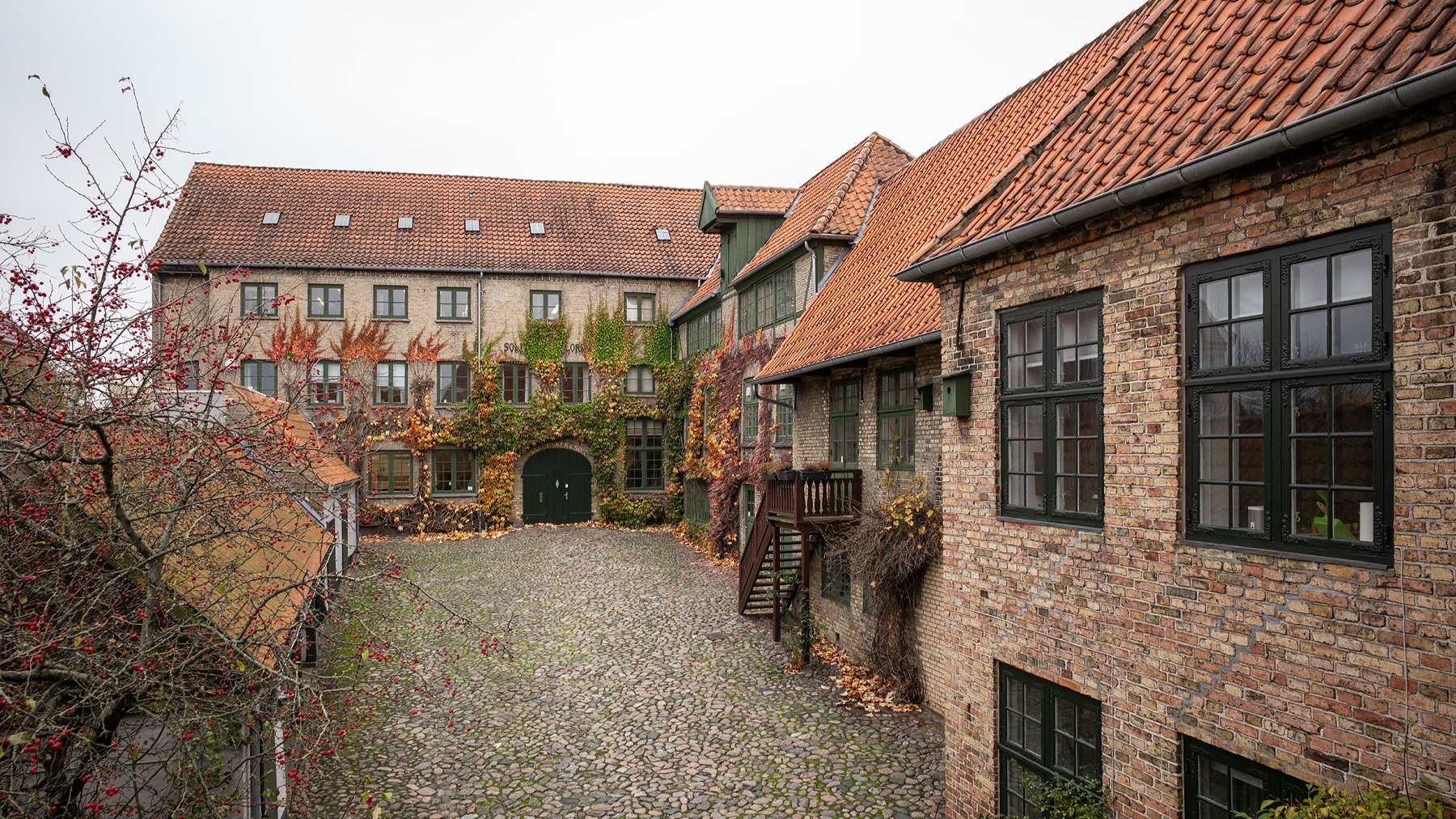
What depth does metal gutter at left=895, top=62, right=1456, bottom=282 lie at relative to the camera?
3.75m

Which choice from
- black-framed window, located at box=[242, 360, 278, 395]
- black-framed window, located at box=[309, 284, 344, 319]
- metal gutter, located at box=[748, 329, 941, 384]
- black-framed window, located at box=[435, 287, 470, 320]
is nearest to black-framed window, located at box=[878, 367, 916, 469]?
metal gutter, located at box=[748, 329, 941, 384]

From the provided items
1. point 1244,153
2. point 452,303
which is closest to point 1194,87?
point 1244,153

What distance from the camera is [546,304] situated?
30.6 meters

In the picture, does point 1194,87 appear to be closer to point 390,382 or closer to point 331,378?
point 390,382

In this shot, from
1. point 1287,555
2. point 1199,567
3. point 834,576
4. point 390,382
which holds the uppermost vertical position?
point 390,382

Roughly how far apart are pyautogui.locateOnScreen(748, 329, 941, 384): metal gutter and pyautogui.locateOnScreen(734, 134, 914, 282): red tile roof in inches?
133

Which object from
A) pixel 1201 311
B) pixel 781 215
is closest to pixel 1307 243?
pixel 1201 311

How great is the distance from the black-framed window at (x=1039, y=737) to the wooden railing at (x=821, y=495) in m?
6.21

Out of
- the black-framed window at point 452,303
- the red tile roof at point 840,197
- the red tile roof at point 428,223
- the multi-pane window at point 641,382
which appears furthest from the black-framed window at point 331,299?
the red tile roof at point 840,197

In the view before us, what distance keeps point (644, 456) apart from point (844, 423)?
684 inches

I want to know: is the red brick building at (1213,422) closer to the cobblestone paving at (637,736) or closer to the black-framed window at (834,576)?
the cobblestone paving at (637,736)

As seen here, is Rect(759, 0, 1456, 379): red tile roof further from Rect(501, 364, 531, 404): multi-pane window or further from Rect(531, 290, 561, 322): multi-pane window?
Rect(531, 290, 561, 322): multi-pane window

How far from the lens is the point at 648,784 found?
9.47 m

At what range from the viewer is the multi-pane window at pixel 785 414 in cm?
1830
